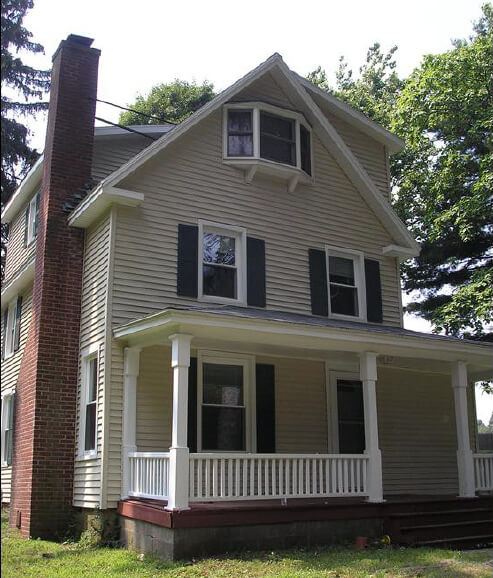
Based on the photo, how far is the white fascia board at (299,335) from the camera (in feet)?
32.9

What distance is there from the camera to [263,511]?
9.73 metres

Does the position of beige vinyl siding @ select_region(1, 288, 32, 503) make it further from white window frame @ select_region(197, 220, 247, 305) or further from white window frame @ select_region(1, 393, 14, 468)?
white window frame @ select_region(197, 220, 247, 305)

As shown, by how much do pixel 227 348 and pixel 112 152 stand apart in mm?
5605

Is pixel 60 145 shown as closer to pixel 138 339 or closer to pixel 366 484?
pixel 138 339

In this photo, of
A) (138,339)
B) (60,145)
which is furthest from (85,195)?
(138,339)

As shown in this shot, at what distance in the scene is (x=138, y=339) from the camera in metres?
11.2

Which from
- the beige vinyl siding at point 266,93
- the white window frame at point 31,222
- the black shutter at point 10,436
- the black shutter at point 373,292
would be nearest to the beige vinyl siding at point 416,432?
the black shutter at point 373,292

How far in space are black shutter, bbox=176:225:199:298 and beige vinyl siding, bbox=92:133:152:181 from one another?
2.68 meters

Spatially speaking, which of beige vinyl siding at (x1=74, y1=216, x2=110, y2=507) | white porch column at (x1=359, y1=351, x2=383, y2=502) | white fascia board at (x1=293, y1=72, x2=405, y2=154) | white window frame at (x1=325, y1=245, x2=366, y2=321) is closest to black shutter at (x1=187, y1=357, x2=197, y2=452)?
beige vinyl siding at (x1=74, y1=216, x2=110, y2=507)

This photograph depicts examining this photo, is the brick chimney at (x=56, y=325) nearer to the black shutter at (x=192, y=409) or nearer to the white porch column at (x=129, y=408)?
the white porch column at (x=129, y=408)

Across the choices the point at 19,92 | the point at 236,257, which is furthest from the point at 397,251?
the point at 19,92

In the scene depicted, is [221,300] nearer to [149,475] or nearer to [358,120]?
[149,475]

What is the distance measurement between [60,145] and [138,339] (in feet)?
15.6

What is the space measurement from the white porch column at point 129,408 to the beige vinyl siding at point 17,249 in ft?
20.1
